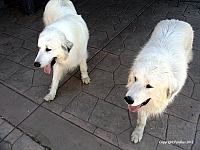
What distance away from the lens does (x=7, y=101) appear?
3.27m

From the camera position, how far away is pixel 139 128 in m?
2.73

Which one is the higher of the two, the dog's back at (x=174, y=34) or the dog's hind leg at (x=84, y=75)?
the dog's back at (x=174, y=34)

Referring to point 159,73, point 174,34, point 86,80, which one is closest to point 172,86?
point 159,73

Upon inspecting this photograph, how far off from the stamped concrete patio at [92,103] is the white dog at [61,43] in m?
0.31

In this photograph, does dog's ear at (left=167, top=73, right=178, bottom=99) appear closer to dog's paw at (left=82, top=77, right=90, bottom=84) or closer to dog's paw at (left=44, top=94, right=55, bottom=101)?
dog's paw at (left=82, top=77, right=90, bottom=84)

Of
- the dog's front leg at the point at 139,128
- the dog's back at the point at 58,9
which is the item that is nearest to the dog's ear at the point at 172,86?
the dog's front leg at the point at 139,128

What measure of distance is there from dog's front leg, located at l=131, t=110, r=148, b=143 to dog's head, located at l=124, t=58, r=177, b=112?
1.73 ft

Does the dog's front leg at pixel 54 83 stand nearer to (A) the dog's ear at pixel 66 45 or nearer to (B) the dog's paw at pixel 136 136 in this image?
(A) the dog's ear at pixel 66 45

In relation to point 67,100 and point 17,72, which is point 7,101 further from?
point 67,100

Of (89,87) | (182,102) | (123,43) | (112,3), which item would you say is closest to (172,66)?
(182,102)

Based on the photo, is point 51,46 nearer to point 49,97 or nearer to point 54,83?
point 54,83

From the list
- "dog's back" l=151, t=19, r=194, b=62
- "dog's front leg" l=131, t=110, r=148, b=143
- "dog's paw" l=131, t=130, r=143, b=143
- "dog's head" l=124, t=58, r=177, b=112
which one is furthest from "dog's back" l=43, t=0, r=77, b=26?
"dog's paw" l=131, t=130, r=143, b=143

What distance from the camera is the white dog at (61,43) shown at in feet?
8.17

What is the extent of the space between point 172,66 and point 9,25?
4347 mm
